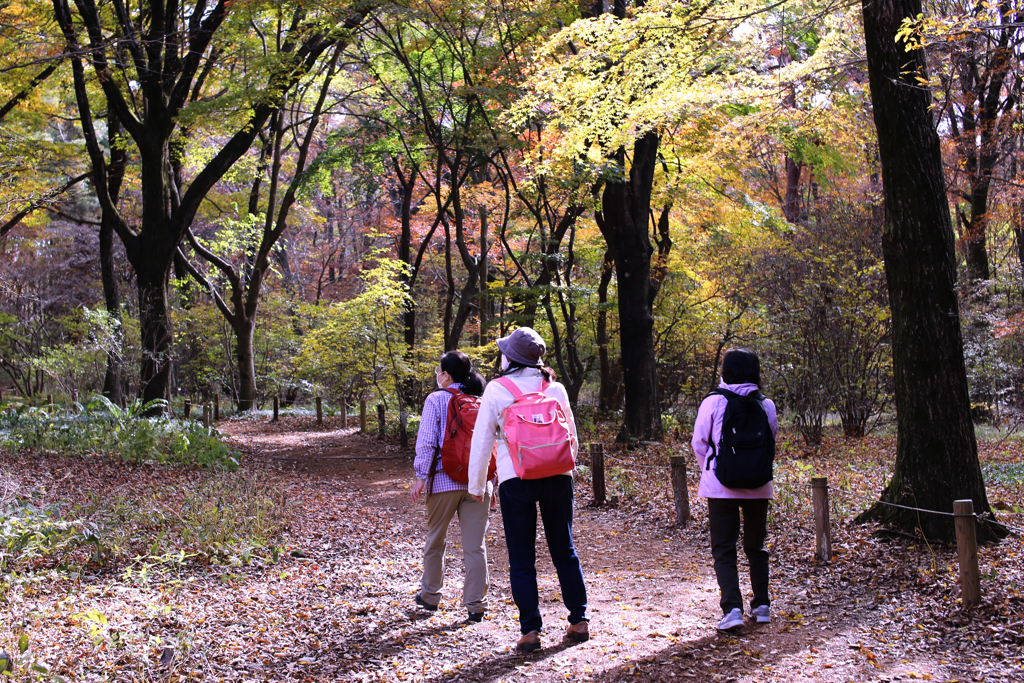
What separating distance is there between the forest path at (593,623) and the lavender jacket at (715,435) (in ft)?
2.94

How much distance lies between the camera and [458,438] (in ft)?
16.5

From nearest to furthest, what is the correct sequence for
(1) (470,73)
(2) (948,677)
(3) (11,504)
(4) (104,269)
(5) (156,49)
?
(2) (948,677) < (3) (11,504) < (1) (470,73) < (5) (156,49) < (4) (104,269)

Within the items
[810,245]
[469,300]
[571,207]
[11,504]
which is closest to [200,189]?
[469,300]

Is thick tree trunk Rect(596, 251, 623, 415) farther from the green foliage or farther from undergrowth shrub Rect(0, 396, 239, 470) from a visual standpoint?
undergrowth shrub Rect(0, 396, 239, 470)

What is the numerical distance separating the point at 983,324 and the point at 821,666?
1161 centimetres

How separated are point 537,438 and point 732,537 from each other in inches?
57.0

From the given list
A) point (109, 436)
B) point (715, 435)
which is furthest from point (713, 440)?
point (109, 436)

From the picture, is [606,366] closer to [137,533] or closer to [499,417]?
[137,533]

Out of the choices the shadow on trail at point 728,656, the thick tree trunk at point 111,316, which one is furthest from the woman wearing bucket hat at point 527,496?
the thick tree trunk at point 111,316

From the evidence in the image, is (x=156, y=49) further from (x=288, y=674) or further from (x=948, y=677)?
(x=948, y=677)

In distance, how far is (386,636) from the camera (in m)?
4.83

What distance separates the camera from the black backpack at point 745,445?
4.40 metres

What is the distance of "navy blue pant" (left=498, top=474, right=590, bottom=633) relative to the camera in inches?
167

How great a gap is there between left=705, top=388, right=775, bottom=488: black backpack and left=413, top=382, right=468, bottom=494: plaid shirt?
1750 mm
